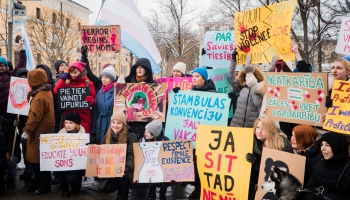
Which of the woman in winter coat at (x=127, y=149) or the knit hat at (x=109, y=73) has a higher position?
the knit hat at (x=109, y=73)

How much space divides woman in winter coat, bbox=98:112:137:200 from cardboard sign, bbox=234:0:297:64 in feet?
7.54

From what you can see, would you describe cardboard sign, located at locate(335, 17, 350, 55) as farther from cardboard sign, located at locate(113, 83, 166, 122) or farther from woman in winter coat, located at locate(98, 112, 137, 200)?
woman in winter coat, located at locate(98, 112, 137, 200)

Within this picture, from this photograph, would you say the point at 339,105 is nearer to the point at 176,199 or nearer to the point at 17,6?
the point at 176,199

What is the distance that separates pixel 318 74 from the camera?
4312mm

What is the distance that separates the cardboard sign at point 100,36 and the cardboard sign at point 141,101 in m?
1.58

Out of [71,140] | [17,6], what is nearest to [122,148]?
[71,140]

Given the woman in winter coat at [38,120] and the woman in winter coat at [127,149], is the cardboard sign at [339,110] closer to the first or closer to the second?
the woman in winter coat at [127,149]

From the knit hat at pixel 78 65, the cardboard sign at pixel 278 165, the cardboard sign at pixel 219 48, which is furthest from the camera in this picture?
the cardboard sign at pixel 219 48

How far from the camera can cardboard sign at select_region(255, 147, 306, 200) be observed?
3.67m

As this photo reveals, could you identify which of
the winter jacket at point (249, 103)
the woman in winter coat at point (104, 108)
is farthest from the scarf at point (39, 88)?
the winter jacket at point (249, 103)

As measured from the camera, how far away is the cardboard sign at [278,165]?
367 cm

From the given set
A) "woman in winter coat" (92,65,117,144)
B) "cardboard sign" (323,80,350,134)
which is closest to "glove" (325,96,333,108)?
"cardboard sign" (323,80,350,134)

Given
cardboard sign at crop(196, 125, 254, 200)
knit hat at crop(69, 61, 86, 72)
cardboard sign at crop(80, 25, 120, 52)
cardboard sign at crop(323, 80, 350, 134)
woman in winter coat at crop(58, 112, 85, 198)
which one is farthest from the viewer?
cardboard sign at crop(80, 25, 120, 52)

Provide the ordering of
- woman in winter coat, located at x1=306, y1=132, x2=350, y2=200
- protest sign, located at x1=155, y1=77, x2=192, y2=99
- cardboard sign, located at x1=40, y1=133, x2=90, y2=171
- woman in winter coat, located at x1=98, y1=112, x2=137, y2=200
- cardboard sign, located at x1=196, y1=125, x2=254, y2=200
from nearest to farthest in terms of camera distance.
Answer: woman in winter coat, located at x1=306, y1=132, x2=350, y2=200
cardboard sign, located at x1=196, y1=125, x2=254, y2=200
woman in winter coat, located at x1=98, y1=112, x2=137, y2=200
cardboard sign, located at x1=40, y1=133, x2=90, y2=171
protest sign, located at x1=155, y1=77, x2=192, y2=99
